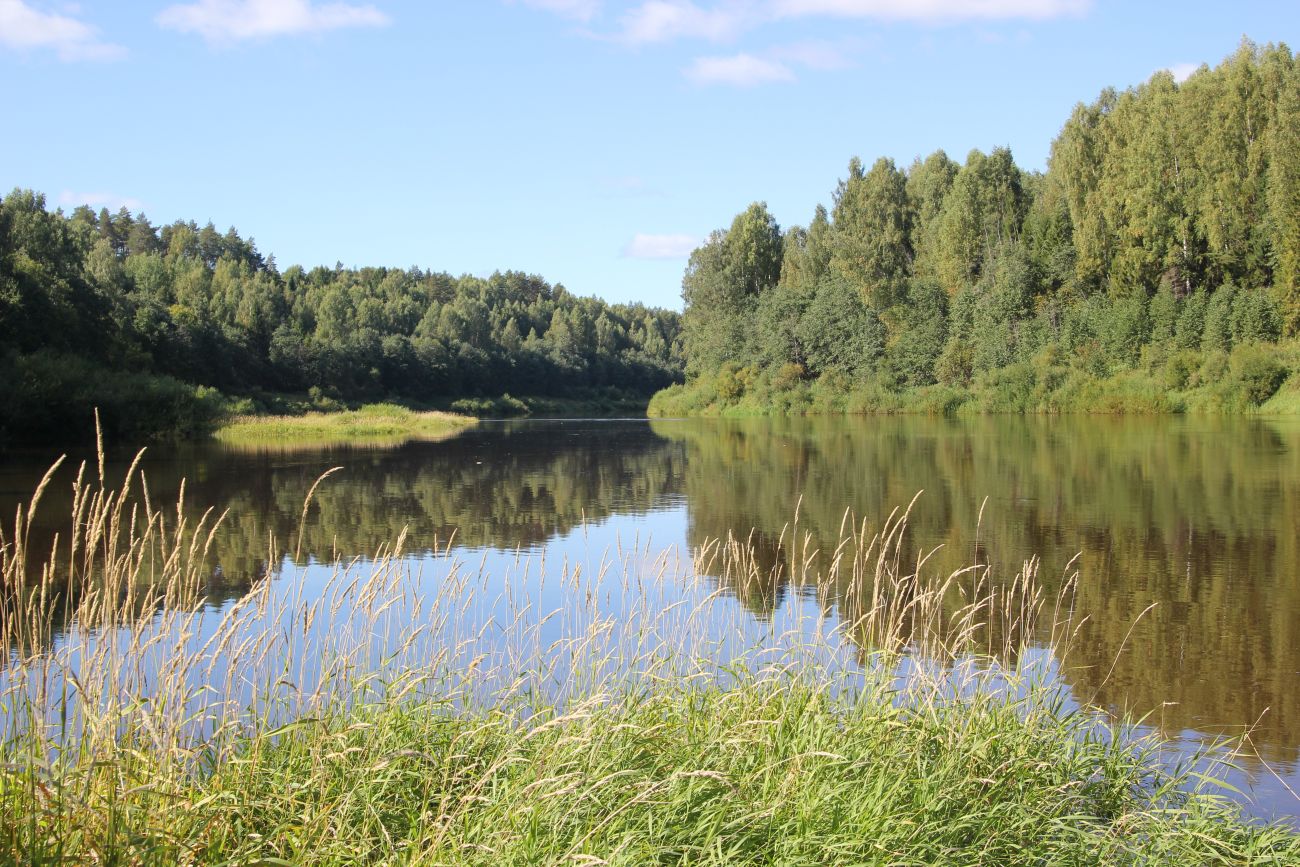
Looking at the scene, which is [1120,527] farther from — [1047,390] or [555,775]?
[1047,390]

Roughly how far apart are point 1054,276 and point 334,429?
45450mm

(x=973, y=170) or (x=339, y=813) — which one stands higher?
(x=973, y=170)

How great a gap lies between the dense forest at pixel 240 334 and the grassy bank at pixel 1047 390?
105 ft

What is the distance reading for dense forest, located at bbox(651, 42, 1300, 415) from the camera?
56.7 meters

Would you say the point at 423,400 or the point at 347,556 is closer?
the point at 347,556

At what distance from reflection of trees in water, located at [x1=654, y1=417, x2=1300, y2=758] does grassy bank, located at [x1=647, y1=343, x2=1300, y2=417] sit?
15.0 meters

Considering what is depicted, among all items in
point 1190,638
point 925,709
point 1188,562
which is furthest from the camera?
point 1188,562

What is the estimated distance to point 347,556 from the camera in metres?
14.9

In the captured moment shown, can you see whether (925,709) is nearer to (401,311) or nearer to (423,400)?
(423,400)

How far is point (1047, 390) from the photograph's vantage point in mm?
64750

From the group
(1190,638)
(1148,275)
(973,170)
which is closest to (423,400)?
(973,170)

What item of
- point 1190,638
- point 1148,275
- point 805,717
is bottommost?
point 1190,638

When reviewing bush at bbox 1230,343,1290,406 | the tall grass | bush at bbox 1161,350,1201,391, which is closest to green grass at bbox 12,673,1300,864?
the tall grass

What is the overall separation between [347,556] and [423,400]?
309ft
